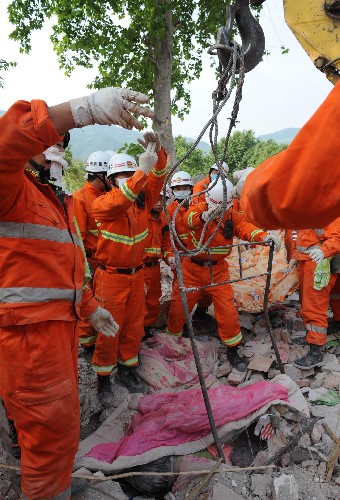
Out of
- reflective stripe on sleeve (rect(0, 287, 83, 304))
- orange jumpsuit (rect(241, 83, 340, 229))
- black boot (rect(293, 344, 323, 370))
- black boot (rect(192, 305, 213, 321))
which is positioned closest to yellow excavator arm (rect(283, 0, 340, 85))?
orange jumpsuit (rect(241, 83, 340, 229))

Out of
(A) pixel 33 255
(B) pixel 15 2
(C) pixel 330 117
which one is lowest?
(A) pixel 33 255

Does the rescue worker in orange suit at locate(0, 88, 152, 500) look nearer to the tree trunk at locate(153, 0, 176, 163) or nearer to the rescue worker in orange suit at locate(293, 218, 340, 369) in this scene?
the rescue worker in orange suit at locate(293, 218, 340, 369)

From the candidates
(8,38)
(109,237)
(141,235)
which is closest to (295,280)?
(141,235)

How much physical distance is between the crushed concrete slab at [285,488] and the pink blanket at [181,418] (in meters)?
0.55

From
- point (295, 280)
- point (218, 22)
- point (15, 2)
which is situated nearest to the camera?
point (295, 280)

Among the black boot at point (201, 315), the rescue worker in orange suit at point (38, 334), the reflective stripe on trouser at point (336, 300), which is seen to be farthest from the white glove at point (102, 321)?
the reflective stripe on trouser at point (336, 300)

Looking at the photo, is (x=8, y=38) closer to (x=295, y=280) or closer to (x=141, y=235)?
(x=141, y=235)

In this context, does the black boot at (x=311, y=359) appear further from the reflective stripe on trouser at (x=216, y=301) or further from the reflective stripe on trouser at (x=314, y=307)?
the reflective stripe on trouser at (x=216, y=301)

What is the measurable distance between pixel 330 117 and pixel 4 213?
1506 mm

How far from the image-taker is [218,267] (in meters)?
4.28

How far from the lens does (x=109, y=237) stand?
3.49 metres

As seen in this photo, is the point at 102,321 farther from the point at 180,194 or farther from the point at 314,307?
the point at 180,194

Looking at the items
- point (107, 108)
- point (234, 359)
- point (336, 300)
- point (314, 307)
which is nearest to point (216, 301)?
point (234, 359)

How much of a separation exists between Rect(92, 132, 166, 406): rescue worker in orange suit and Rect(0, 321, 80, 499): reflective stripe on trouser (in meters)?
1.55
